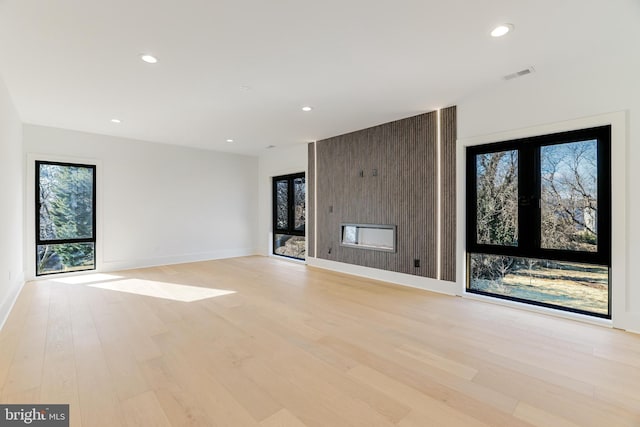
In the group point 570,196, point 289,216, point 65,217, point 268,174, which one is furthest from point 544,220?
point 65,217

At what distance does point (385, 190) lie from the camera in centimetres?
481

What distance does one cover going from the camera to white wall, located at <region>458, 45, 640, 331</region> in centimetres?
272

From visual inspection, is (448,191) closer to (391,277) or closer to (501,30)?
(391,277)

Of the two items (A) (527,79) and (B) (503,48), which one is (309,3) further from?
(A) (527,79)

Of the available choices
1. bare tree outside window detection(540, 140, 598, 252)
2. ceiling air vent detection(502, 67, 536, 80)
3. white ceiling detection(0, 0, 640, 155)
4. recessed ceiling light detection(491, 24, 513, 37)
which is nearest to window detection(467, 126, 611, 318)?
bare tree outside window detection(540, 140, 598, 252)

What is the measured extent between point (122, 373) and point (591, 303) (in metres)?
4.36

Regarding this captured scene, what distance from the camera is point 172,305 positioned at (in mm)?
3477

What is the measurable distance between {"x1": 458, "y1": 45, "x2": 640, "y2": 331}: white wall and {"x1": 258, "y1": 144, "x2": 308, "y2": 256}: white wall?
4.38 m

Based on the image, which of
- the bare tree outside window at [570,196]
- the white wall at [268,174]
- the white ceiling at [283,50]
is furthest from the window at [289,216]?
the bare tree outside window at [570,196]

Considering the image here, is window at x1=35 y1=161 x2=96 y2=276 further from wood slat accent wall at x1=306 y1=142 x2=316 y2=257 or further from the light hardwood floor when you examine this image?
wood slat accent wall at x1=306 y1=142 x2=316 y2=257

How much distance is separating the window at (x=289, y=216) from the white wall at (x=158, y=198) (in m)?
0.68

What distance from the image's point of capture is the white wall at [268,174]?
674 centimetres

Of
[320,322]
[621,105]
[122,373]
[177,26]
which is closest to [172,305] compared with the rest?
[122,373]

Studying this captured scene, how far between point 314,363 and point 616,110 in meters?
3.64
